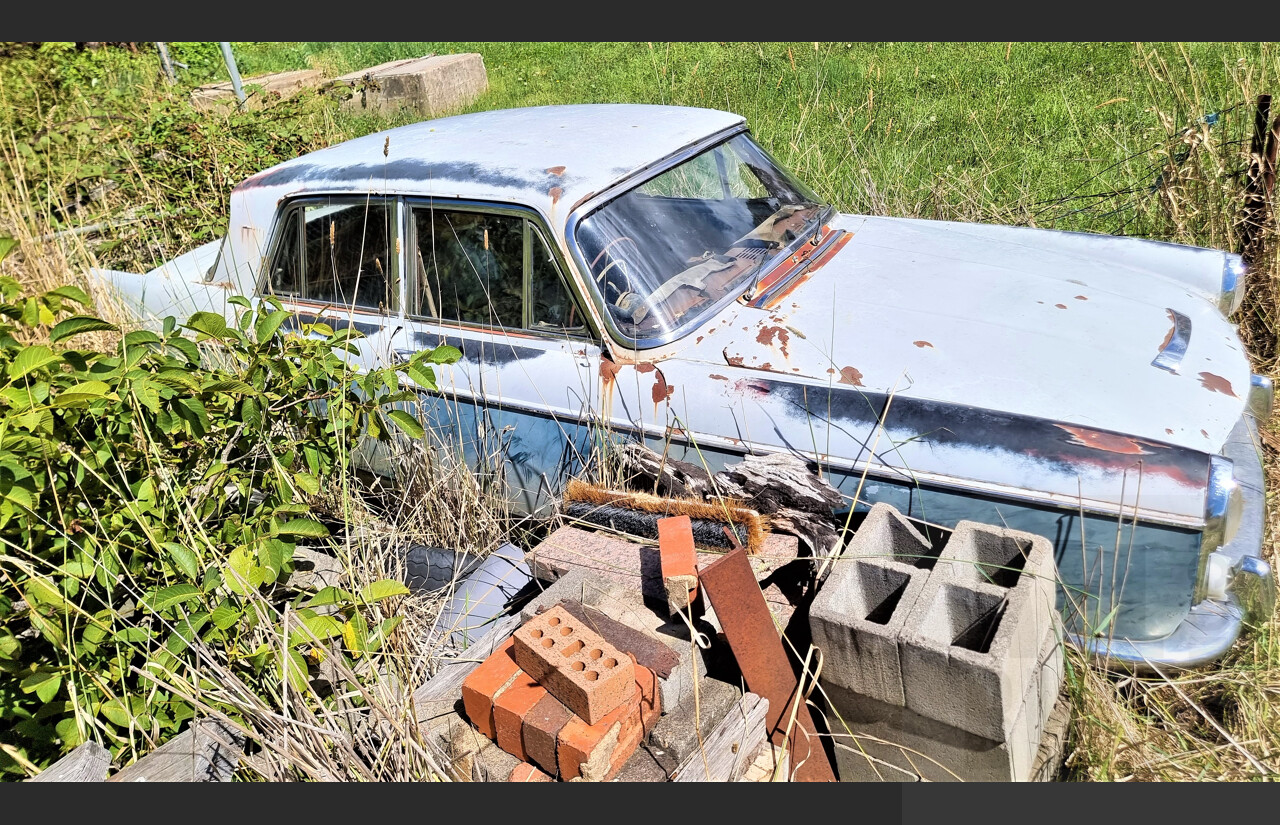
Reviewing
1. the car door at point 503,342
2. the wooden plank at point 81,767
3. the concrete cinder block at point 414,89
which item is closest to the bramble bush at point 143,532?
the wooden plank at point 81,767

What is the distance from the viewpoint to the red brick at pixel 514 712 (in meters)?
2.02

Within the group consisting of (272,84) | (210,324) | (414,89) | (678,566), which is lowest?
(678,566)

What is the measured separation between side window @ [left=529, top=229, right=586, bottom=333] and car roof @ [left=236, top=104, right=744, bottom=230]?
15 cm

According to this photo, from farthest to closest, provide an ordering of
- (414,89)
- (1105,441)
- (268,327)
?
(414,89), (268,327), (1105,441)

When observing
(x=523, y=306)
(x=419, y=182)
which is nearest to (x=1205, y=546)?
(x=523, y=306)

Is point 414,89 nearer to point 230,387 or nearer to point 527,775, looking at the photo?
point 230,387

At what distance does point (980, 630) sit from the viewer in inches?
86.7

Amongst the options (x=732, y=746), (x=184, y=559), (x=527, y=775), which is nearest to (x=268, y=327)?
(x=184, y=559)

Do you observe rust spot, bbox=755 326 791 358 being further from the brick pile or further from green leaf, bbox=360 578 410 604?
green leaf, bbox=360 578 410 604

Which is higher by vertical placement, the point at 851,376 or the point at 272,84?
the point at 272,84

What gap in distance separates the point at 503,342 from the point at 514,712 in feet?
4.82

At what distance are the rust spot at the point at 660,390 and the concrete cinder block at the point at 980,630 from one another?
952 mm

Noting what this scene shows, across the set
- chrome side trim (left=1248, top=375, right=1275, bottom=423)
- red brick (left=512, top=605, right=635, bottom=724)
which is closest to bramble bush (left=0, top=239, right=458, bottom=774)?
red brick (left=512, top=605, right=635, bottom=724)

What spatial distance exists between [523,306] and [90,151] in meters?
4.89
